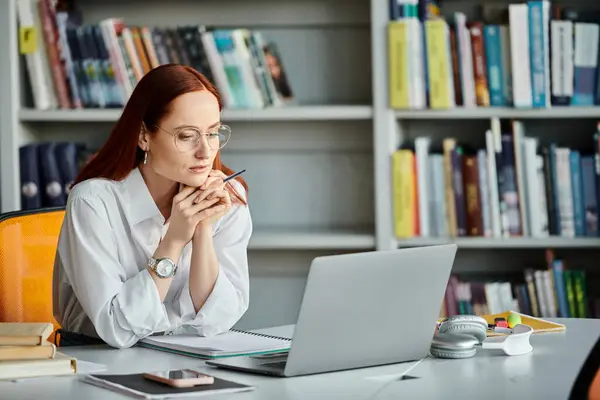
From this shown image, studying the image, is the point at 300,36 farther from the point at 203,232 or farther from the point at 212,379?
the point at 212,379

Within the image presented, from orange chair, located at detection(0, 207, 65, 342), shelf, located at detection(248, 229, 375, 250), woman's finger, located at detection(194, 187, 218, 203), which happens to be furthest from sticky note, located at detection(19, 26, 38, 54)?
woman's finger, located at detection(194, 187, 218, 203)

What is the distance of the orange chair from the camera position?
2055 millimetres

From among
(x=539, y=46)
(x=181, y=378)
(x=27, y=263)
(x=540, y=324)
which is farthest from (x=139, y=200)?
(x=539, y=46)

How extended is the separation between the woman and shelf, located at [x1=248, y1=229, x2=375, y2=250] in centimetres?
117

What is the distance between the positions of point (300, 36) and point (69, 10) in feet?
2.53

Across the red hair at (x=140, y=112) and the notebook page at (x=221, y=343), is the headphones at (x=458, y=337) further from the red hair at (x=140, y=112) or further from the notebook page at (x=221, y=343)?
the red hair at (x=140, y=112)

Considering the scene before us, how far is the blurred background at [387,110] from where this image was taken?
3100 mm

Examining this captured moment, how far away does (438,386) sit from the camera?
1.39m

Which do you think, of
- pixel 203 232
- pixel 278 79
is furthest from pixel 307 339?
pixel 278 79

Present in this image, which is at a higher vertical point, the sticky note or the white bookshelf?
the sticky note

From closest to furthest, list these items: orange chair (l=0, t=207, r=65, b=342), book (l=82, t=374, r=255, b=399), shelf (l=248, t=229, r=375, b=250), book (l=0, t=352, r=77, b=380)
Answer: book (l=82, t=374, r=255, b=399), book (l=0, t=352, r=77, b=380), orange chair (l=0, t=207, r=65, b=342), shelf (l=248, t=229, r=375, b=250)

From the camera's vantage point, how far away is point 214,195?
185cm

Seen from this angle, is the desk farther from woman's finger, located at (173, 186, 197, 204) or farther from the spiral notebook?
woman's finger, located at (173, 186, 197, 204)

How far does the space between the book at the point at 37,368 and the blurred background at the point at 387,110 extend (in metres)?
1.72
